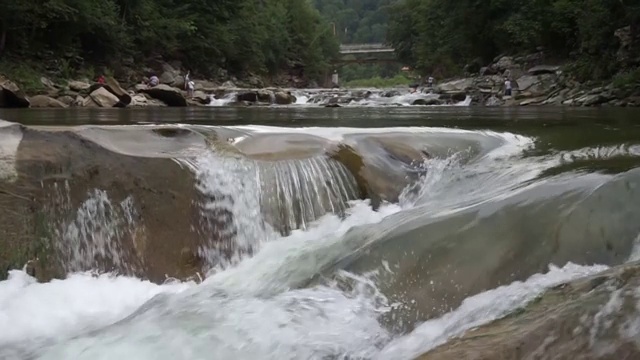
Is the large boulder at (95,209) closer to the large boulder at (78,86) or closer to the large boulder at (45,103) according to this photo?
the large boulder at (45,103)

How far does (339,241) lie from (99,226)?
5.37 feet

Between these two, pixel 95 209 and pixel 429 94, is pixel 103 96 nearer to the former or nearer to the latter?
pixel 429 94

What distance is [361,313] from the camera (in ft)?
11.1

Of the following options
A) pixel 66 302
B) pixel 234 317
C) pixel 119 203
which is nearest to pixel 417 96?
pixel 119 203

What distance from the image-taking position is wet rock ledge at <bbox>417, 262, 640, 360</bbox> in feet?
7.84

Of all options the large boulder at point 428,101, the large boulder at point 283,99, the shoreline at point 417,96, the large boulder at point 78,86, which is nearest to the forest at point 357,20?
the shoreline at point 417,96

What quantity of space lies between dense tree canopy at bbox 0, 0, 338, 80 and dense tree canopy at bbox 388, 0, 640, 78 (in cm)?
1143

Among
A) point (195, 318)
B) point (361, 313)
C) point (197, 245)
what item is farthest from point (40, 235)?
point (361, 313)

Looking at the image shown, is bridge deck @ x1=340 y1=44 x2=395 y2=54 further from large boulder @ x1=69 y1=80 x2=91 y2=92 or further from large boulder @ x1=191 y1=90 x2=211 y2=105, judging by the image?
large boulder @ x1=69 y1=80 x2=91 y2=92

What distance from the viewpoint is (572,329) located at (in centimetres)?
251

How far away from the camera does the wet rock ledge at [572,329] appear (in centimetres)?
239

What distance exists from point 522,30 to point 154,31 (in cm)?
1671

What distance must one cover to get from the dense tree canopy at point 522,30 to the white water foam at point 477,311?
59.8 ft

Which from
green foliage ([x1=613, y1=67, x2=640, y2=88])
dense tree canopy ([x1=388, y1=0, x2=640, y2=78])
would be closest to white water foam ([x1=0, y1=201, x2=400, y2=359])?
green foliage ([x1=613, y1=67, x2=640, y2=88])
